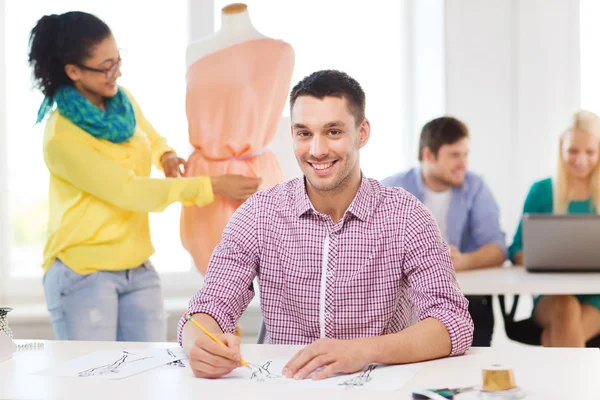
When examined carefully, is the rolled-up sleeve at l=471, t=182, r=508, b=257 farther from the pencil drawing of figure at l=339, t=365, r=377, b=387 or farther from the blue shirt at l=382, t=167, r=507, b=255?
the pencil drawing of figure at l=339, t=365, r=377, b=387

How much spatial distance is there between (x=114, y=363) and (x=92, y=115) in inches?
46.0

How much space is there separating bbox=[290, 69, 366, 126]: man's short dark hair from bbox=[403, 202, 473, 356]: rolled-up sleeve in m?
0.30

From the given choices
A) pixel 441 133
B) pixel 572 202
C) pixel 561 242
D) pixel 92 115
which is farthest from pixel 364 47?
pixel 92 115

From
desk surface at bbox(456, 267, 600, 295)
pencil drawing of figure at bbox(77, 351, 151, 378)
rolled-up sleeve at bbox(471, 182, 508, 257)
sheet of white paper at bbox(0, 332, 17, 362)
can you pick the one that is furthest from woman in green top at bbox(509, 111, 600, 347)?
sheet of white paper at bbox(0, 332, 17, 362)

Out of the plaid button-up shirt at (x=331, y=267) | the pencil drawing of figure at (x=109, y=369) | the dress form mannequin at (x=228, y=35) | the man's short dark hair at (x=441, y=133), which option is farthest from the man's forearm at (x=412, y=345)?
the man's short dark hair at (x=441, y=133)

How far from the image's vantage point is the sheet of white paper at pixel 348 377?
4.88 feet

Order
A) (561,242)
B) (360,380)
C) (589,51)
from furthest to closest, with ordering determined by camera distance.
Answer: (589,51) → (561,242) → (360,380)

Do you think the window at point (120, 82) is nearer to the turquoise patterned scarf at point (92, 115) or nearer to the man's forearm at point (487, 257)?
the turquoise patterned scarf at point (92, 115)

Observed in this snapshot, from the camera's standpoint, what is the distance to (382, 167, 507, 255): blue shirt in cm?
345

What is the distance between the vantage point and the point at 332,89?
1.93 m

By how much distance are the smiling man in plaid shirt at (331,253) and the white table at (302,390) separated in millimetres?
182

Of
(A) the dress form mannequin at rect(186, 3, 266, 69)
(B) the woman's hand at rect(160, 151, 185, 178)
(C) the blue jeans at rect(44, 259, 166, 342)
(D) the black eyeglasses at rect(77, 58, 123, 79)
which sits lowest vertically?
(C) the blue jeans at rect(44, 259, 166, 342)

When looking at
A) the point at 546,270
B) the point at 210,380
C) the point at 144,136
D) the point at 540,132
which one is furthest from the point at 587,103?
the point at 210,380

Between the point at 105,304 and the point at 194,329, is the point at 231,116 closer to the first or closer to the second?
the point at 105,304
